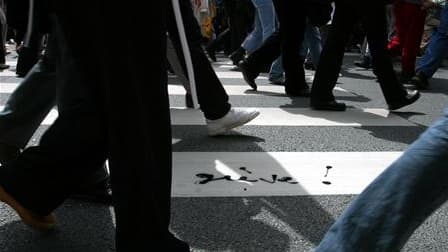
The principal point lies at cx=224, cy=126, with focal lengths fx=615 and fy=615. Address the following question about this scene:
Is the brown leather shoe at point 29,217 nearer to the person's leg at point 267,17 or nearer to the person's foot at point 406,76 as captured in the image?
the person's leg at point 267,17

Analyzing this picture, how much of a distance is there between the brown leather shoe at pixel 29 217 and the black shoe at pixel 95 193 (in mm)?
339

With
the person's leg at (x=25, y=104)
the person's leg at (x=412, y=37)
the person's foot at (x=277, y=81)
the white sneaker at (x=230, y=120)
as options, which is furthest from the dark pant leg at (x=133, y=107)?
the person's leg at (x=412, y=37)

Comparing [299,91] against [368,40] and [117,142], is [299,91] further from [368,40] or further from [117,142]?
[117,142]

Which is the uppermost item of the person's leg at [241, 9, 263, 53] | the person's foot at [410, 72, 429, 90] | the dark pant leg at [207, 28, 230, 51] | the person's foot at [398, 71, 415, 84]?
the person's leg at [241, 9, 263, 53]

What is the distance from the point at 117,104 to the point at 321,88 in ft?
10.4

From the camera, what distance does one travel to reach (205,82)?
341 centimetres

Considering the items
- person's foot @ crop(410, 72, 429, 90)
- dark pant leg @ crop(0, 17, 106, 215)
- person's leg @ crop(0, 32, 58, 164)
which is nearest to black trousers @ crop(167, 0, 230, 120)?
person's leg @ crop(0, 32, 58, 164)

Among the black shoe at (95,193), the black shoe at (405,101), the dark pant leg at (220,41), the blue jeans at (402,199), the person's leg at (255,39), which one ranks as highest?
the blue jeans at (402,199)

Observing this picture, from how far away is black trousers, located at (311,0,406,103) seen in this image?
4.45m

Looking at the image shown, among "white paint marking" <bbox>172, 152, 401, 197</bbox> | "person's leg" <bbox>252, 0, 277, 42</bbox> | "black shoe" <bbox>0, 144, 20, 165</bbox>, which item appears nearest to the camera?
"black shoe" <bbox>0, 144, 20, 165</bbox>

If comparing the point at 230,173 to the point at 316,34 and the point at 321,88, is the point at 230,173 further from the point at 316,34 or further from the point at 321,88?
the point at 316,34

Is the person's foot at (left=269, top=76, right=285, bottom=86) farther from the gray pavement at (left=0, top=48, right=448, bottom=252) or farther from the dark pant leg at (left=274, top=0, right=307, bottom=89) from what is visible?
Result: the gray pavement at (left=0, top=48, right=448, bottom=252)

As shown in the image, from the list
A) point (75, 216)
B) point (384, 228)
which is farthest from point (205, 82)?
point (384, 228)

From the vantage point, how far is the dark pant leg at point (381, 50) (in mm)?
4473
